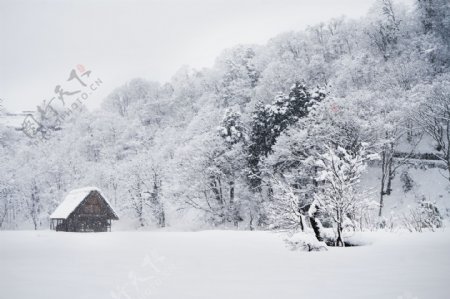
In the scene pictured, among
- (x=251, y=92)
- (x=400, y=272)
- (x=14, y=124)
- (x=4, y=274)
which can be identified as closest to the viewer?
(x=400, y=272)

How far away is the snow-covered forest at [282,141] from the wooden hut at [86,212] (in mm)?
7844

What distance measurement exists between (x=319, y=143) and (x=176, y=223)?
23663mm

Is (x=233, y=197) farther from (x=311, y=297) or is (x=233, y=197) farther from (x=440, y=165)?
(x=311, y=297)

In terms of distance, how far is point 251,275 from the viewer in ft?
20.9

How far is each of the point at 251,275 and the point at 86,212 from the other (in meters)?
39.7

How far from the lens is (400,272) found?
6.11 meters

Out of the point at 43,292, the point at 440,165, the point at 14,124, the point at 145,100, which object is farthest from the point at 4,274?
the point at 145,100

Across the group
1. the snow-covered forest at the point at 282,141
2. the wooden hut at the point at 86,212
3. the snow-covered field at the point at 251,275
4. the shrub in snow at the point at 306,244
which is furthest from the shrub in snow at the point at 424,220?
the wooden hut at the point at 86,212

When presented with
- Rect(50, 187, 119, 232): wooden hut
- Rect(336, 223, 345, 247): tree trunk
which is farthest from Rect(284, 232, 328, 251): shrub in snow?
Rect(50, 187, 119, 232): wooden hut

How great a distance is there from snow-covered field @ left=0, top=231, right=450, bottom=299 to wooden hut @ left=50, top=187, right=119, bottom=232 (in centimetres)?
3435

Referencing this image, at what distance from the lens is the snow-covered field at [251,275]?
516cm

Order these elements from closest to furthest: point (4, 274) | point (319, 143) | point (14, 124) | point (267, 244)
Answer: point (4, 274) → point (267, 244) → point (319, 143) → point (14, 124)

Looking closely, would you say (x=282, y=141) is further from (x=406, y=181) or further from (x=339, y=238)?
(x=339, y=238)

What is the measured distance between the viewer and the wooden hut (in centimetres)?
4138
